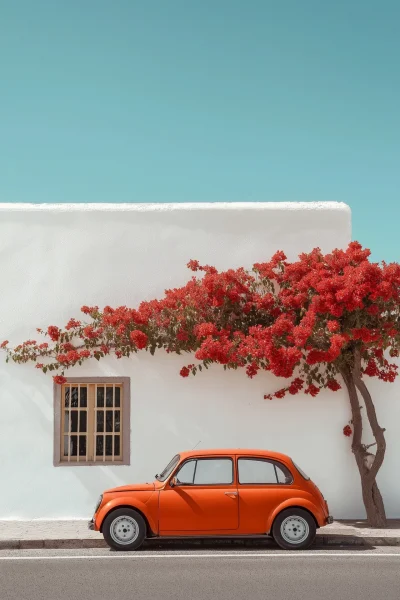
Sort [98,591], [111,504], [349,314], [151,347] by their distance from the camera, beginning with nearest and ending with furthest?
[98,591], [111,504], [349,314], [151,347]

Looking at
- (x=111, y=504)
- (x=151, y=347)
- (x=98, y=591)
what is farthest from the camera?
(x=151, y=347)

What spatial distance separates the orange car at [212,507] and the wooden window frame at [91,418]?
3179 mm

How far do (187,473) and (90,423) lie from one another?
3.77 m

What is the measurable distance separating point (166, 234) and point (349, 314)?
3746 millimetres

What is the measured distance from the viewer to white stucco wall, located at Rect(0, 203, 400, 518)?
14438 mm

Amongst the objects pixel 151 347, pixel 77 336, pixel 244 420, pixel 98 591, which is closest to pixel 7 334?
pixel 77 336

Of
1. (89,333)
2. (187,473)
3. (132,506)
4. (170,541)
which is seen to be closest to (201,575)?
(132,506)

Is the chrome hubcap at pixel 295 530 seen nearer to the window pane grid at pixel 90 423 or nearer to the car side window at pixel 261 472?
the car side window at pixel 261 472

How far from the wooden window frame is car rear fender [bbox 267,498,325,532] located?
4.00 meters

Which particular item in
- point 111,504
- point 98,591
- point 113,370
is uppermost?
point 113,370

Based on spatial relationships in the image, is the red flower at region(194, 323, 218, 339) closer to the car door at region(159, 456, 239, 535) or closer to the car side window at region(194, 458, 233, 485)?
the car side window at region(194, 458, 233, 485)

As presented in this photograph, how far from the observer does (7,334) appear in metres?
14.7

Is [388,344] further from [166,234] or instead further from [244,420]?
[166,234]

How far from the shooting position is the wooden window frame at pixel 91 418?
1447 centimetres
